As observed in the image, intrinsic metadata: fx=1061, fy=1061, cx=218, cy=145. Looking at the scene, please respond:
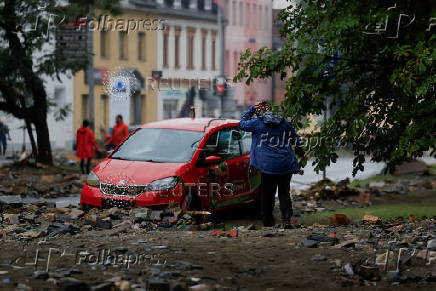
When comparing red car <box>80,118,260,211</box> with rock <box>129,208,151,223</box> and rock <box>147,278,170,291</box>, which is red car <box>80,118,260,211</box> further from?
rock <box>147,278,170,291</box>

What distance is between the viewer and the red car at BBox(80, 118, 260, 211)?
14.8 metres

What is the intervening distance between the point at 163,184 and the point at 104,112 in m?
42.5

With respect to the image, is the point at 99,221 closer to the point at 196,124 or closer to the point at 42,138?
the point at 196,124

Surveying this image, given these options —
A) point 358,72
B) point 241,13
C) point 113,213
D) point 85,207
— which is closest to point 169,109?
point 241,13

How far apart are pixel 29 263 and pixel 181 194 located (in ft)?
18.3

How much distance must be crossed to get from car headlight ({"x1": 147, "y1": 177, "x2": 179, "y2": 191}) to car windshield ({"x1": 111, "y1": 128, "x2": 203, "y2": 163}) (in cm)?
60

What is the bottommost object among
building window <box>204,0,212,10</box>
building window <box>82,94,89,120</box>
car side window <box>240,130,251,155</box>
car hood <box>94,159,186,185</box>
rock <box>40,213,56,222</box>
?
building window <box>82,94,89,120</box>

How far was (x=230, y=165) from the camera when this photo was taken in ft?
52.7

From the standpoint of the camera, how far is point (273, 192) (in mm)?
14602

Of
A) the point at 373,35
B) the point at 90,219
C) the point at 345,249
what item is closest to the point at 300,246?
the point at 345,249

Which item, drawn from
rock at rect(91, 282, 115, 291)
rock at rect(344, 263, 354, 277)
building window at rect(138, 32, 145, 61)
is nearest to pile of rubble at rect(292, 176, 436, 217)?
rock at rect(344, 263, 354, 277)

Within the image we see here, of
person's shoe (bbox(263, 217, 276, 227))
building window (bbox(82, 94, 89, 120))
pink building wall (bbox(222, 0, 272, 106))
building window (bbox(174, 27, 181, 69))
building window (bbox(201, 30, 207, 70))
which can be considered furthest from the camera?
pink building wall (bbox(222, 0, 272, 106))

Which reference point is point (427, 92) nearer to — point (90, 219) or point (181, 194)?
point (181, 194)

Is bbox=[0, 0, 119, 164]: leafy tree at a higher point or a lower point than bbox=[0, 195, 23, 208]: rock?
higher
